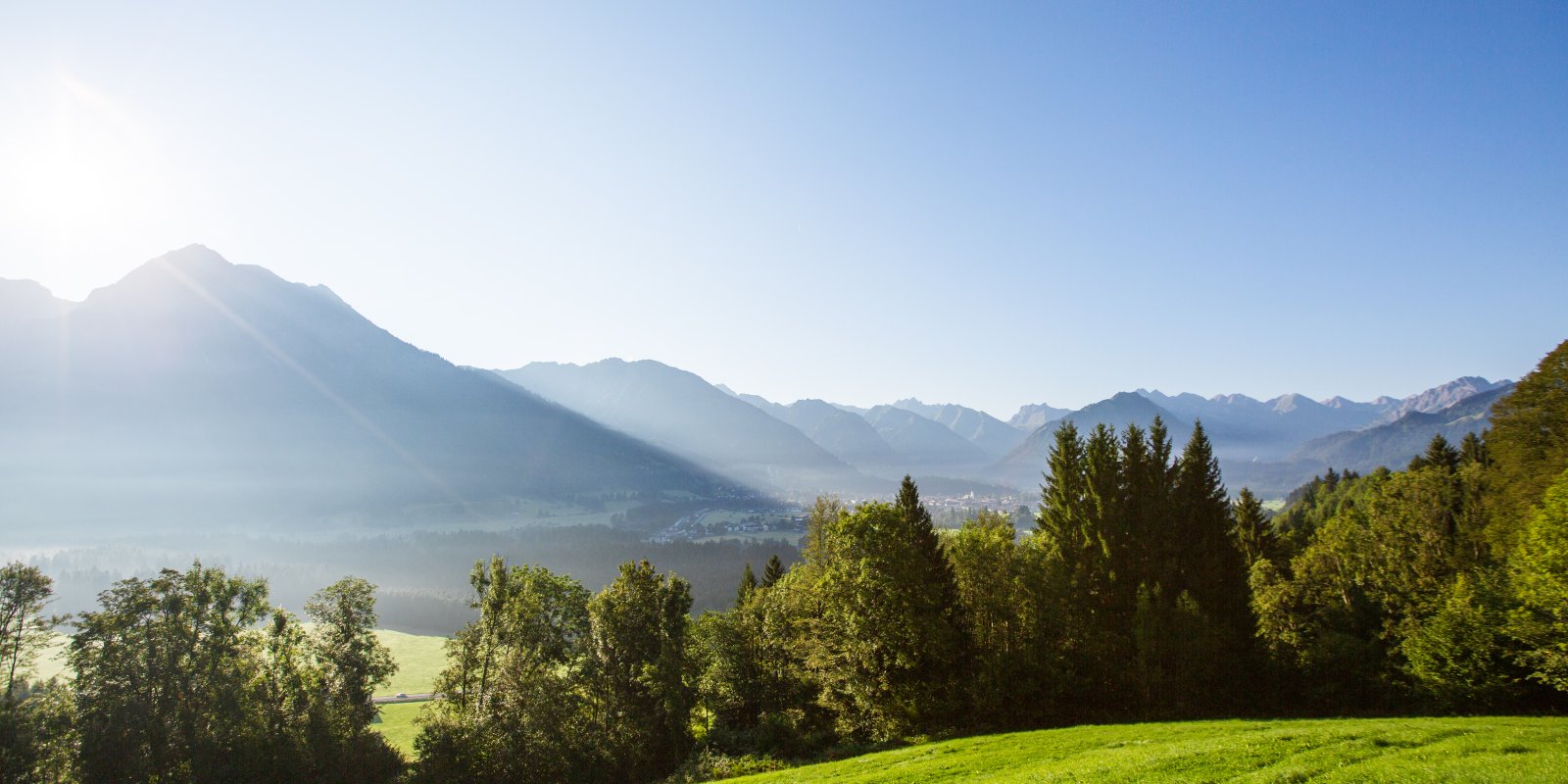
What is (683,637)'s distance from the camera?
49938 mm

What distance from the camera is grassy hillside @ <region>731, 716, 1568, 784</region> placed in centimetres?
1529

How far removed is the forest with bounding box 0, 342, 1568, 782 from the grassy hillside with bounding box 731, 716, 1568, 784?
1054 cm

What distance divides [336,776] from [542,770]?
15.3 m

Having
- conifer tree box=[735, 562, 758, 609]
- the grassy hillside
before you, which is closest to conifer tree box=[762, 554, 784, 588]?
conifer tree box=[735, 562, 758, 609]

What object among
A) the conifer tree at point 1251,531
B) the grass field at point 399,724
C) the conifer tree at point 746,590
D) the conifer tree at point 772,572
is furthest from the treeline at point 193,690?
the conifer tree at point 1251,531

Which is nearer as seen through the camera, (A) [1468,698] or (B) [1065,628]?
(A) [1468,698]

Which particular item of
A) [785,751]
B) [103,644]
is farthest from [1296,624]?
[103,644]

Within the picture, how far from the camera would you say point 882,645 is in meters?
39.4

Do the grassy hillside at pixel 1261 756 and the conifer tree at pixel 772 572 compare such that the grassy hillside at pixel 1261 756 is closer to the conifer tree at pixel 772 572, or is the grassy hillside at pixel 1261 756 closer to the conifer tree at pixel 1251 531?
the conifer tree at pixel 1251 531

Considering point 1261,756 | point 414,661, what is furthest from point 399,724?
point 1261,756

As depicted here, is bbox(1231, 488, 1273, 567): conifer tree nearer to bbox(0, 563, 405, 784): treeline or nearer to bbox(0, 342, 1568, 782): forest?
bbox(0, 342, 1568, 782): forest

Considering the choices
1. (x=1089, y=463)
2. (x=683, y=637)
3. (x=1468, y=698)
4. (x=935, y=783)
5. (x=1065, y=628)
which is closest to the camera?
(x=935, y=783)

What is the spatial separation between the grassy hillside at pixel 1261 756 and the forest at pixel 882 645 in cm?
1054

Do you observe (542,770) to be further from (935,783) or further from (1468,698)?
(1468,698)
